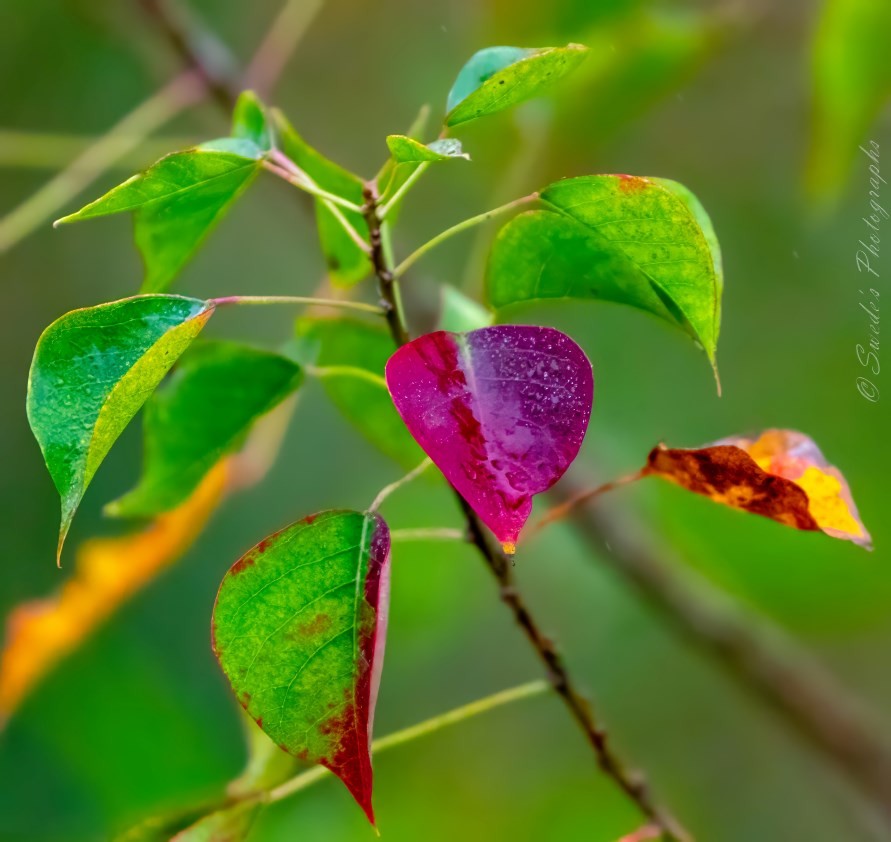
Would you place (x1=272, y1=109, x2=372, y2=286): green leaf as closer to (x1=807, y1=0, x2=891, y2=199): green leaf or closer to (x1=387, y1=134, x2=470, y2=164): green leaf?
(x1=387, y1=134, x2=470, y2=164): green leaf

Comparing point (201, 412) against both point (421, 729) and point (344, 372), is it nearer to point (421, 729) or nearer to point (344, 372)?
point (344, 372)

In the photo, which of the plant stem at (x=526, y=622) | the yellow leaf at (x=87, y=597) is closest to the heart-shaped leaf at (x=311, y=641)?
the plant stem at (x=526, y=622)

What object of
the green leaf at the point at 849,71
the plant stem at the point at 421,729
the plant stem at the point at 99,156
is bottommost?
the plant stem at the point at 421,729

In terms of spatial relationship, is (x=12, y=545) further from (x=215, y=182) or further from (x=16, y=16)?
(x=215, y=182)

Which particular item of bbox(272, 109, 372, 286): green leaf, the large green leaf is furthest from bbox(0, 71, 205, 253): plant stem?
the large green leaf

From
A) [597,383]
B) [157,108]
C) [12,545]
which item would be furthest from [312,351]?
[12,545]

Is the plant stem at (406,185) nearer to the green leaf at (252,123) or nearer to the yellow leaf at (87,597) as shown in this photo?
the green leaf at (252,123)
